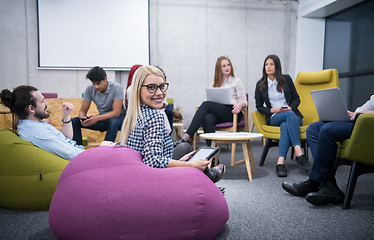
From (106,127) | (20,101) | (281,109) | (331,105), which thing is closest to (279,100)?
(281,109)

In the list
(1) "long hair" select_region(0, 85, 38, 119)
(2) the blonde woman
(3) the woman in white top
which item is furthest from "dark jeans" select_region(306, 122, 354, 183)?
(1) "long hair" select_region(0, 85, 38, 119)

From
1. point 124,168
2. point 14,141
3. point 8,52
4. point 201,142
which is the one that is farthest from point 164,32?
point 124,168

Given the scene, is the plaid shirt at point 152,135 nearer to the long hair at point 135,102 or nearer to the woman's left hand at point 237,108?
the long hair at point 135,102

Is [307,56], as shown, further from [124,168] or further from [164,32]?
[124,168]

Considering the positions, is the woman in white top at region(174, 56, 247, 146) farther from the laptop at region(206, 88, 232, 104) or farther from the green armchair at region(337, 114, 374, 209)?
the green armchair at region(337, 114, 374, 209)

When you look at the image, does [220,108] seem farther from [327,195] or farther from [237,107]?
[327,195]

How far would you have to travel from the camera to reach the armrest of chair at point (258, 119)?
2.97 metres

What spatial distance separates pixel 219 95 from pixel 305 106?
1118mm

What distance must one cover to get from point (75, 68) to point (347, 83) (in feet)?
16.8

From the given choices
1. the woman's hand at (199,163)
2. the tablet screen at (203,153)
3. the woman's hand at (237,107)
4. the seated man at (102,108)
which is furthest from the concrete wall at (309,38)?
the woman's hand at (199,163)

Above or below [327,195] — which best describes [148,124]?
above

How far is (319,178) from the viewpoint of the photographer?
5.63 feet

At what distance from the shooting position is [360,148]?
160 cm

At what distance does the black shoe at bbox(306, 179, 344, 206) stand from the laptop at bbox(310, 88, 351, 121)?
A: 45 centimetres
